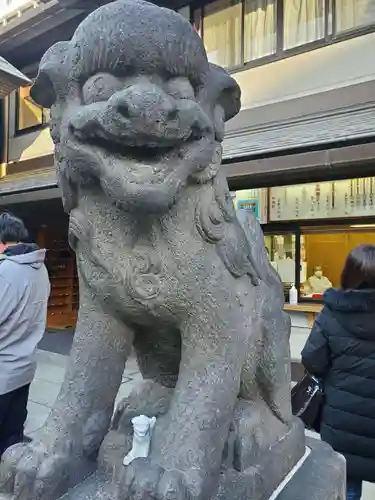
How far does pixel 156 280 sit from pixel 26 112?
25.8 feet

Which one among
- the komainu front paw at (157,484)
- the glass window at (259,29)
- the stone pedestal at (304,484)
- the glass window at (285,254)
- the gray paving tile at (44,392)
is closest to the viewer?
the komainu front paw at (157,484)

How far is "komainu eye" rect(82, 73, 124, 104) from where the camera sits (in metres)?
0.92

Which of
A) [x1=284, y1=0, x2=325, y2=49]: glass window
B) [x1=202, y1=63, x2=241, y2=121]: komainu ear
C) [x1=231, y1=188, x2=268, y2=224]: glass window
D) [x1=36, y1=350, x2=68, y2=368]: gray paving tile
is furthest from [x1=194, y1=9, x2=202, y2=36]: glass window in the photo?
[x1=202, y1=63, x2=241, y2=121]: komainu ear

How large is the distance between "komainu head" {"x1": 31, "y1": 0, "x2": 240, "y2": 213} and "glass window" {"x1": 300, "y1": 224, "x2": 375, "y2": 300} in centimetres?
443

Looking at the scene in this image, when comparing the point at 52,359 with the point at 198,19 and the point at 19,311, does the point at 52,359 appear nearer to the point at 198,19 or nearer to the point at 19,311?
the point at 19,311

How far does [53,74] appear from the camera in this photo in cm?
99

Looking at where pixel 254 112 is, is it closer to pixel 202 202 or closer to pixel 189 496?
pixel 202 202

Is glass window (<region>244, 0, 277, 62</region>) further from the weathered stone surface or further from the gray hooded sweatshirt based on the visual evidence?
the weathered stone surface

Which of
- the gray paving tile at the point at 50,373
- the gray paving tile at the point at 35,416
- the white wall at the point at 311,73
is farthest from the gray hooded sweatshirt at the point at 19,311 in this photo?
the white wall at the point at 311,73

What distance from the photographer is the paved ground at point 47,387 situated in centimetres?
316

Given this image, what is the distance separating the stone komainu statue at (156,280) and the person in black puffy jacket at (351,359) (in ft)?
2.22

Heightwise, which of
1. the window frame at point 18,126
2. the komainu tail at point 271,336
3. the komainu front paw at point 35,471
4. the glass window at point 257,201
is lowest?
the komainu front paw at point 35,471

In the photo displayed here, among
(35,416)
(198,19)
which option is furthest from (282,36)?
(35,416)

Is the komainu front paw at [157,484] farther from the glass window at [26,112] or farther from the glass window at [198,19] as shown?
the glass window at [26,112]
